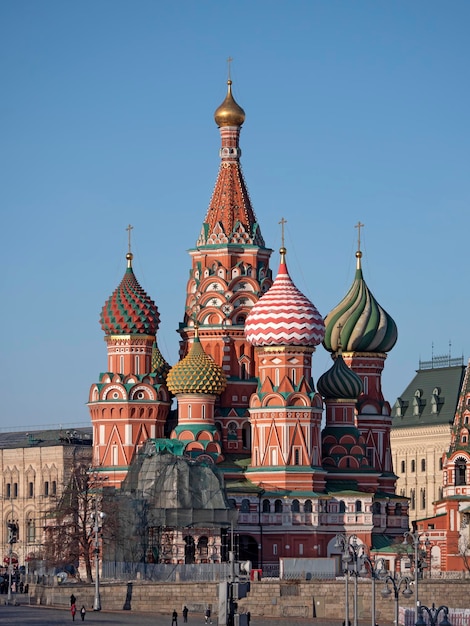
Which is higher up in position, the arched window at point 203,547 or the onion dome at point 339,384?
the onion dome at point 339,384

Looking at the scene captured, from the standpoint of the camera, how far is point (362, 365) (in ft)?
307

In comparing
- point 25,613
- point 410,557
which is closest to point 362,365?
point 410,557

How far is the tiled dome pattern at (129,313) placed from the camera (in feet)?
290

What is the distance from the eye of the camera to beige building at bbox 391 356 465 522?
11456 cm

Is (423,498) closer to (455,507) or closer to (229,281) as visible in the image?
(229,281)

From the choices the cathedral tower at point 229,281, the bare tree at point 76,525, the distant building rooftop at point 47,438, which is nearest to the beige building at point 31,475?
the distant building rooftop at point 47,438

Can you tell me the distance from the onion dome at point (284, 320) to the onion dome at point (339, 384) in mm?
3126

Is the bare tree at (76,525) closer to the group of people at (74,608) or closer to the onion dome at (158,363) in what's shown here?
the onion dome at (158,363)

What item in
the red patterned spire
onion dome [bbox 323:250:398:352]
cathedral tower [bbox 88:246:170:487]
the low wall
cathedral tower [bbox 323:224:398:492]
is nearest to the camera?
the low wall

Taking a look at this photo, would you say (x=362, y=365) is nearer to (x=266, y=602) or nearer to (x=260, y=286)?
(x=260, y=286)

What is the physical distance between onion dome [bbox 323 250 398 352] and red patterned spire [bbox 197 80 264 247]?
17.8 feet

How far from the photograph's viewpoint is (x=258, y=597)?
71.9 meters

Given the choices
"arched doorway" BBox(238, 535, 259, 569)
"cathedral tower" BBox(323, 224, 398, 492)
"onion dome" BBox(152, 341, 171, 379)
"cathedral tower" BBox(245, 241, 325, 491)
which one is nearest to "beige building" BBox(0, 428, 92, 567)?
"onion dome" BBox(152, 341, 171, 379)

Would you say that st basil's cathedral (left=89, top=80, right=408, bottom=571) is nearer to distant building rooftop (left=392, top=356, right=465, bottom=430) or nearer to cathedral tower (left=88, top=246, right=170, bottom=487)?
cathedral tower (left=88, top=246, right=170, bottom=487)
